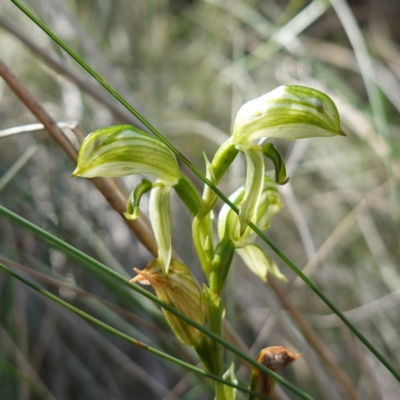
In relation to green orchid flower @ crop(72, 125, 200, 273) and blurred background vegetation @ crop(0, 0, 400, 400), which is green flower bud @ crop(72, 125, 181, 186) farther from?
blurred background vegetation @ crop(0, 0, 400, 400)

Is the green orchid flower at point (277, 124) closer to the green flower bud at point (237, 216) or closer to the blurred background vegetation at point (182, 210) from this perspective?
the green flower bud at point (237, 216)

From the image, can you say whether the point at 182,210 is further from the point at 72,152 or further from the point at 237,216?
the point at 237,216

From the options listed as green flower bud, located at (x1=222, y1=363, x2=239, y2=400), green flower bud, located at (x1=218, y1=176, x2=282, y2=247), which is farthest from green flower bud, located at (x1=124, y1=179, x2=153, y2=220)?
green flower bud, located at (x1=222, y1=363, x2=239, y2=400)

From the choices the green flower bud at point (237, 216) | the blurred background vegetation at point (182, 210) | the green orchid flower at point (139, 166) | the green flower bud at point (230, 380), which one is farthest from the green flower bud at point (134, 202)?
the blurred background vegetation at point (182, 210)

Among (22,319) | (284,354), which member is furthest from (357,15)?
(284,354)

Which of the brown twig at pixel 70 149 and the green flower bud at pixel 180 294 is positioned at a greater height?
the brown twig at pixel 70 149

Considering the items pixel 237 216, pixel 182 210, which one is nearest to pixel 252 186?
pixel 237 216
